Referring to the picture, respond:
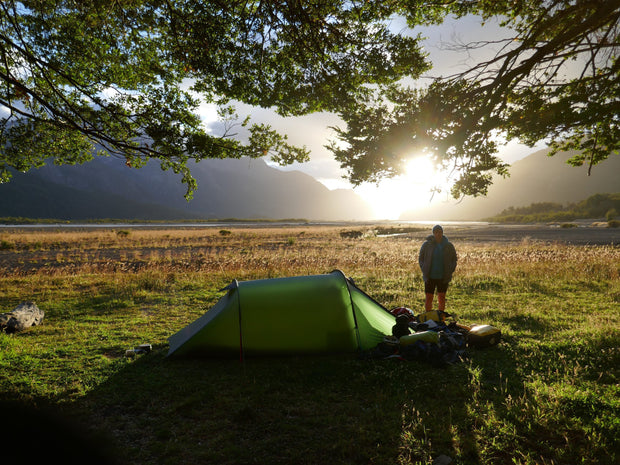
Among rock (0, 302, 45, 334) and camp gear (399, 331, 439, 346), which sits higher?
camp gear (399, 331, 439, 346)

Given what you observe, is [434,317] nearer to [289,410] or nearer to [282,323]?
[282,323]

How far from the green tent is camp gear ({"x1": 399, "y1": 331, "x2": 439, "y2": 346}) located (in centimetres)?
54

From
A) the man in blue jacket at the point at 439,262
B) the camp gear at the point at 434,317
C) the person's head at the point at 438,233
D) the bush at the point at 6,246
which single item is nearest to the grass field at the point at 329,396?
the camp gear at the point at 434,317

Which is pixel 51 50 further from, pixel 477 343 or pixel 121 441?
pixel 477 343

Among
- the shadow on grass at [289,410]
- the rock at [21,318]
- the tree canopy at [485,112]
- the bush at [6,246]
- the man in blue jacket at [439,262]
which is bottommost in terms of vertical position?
the shadow on grass at [289,410]

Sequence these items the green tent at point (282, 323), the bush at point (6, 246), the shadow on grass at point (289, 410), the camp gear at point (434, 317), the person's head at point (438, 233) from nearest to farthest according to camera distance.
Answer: the shadow on grass at point (289, 410) → the green tent at point (282, 323) → the camp gear at point (434, 317) → the person's head at point (438, 233) → the bush at point (6, 246)

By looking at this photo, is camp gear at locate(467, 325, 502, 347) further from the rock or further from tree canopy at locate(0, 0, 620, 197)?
the rock

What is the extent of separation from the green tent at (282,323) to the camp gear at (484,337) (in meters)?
2.07

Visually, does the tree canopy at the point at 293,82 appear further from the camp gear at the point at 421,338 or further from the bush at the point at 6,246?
the bush at the point at 6,246

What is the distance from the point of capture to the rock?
7898mm

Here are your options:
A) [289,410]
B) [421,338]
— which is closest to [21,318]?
[289,410]

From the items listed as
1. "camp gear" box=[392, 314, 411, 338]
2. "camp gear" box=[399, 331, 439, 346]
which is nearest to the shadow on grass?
"camp gear" box=[399, 331, 439, 346]

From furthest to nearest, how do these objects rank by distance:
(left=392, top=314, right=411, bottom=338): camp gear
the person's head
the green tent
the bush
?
the bush → the person's head → (left=392, top=314, right=411, bottom=338): camp gear → the green tent

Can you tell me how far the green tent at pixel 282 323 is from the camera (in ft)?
20.0
